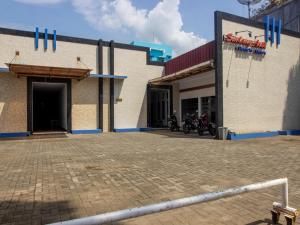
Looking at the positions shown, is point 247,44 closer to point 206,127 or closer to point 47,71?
point 206,127

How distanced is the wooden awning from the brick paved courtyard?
7416 mm

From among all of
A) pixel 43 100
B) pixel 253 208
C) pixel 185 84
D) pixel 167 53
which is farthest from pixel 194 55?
pixel 167 53

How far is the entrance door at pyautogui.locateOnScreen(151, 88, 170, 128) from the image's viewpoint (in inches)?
850

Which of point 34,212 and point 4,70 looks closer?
point 34,212

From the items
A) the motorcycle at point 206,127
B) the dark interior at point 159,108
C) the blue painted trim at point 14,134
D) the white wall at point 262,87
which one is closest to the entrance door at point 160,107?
the dark interior at point 159,108

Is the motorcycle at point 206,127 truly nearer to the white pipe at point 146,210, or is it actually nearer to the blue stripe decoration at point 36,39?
the blue stripe decoration at point 36,39

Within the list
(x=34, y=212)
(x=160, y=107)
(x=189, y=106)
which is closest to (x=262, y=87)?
(x=189, y=106)

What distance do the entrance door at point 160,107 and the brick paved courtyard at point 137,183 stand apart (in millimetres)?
12466

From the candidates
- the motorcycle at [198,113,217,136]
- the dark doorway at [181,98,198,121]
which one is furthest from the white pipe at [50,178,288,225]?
the dark doorway at [181,98,198,121]

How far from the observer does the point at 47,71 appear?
15.9 meters

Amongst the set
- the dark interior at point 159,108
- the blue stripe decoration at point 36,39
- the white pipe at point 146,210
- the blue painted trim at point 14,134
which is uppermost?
the blue stripe decoration at point 36,39

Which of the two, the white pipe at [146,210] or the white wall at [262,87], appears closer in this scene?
the white pipe at [146,210]

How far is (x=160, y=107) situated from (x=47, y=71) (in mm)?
9770

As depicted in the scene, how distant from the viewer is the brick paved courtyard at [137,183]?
3.85 metres
